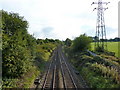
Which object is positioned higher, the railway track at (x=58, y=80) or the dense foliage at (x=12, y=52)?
the dense foliage at (x=12, y=52)

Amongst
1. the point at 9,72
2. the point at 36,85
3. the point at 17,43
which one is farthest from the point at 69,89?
the point at 17,43

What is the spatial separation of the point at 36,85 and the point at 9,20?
9174mm

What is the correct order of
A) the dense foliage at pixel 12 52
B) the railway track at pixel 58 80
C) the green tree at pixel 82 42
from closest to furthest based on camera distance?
the dense foliage at pixel 12 52 < the railway track at pixel 58 80 < the green tree at pixel 82 42

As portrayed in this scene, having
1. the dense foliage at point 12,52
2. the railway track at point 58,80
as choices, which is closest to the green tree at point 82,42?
the railway track at point 58,80

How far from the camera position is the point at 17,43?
1958 cm

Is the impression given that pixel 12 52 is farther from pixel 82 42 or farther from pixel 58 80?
pixel 82 42

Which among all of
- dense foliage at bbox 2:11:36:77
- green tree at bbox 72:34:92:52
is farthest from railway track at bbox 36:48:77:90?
green tree at bbox 72:34:92:52

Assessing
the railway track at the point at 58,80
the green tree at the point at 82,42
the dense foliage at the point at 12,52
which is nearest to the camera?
the dense foliage at the point at 12,52

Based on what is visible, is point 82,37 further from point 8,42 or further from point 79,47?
point 8,42

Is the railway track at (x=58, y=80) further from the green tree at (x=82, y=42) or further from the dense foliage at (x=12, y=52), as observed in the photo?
the green tree at (x=82, y=42)

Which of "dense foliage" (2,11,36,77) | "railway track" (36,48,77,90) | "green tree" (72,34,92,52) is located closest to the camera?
"dense foliage" (2,11,36,77)

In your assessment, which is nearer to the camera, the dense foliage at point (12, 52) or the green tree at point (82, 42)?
the dense foliage at point (12, 52)

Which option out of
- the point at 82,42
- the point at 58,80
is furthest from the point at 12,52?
the point at 82,42

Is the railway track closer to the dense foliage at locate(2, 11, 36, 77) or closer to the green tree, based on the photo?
the dense foliage at locate(2, 11, 36, 77)
